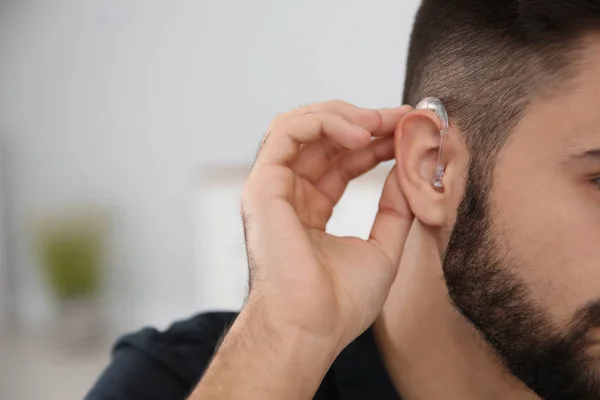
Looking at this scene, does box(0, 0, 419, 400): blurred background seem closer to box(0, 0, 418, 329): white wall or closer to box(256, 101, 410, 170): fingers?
box(0, 0, 418, 329): white wall

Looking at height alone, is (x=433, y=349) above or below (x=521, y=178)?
below

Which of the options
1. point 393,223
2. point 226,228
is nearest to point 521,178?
point 393,223

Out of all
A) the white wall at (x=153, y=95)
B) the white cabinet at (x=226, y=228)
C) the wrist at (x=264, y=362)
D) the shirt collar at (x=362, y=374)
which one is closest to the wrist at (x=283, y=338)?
the wrist at (x=264, y=362)

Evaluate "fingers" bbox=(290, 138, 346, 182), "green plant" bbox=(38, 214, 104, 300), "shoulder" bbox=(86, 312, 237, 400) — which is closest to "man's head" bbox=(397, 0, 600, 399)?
"fingers" bbox=(290, 138, 346, 182)

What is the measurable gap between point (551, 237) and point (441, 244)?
6.8 inches

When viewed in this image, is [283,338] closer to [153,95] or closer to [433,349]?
[433,349]

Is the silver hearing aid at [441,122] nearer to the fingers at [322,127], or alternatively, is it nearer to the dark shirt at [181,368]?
the fingers at [322,127]

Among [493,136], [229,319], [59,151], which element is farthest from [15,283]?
[493,136]

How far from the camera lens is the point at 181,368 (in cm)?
102

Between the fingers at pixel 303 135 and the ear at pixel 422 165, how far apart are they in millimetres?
59

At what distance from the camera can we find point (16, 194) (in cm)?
234

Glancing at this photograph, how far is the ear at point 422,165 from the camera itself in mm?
898

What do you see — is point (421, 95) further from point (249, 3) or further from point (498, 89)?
point (249, 3)

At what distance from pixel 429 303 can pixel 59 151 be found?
5.52ft
